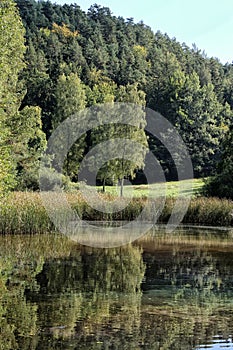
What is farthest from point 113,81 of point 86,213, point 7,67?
point 7,67

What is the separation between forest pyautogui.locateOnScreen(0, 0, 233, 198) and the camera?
4300 centimetres

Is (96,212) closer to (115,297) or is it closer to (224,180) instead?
(224,180)

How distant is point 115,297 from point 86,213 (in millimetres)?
14259

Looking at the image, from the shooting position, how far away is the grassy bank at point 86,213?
17625mm

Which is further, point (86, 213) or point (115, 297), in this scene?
point (86, 213)

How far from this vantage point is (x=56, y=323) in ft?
23.7

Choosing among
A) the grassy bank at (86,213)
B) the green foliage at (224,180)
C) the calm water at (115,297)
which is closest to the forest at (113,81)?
the green foliage at (224,180)

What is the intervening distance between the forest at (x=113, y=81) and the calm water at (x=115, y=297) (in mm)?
12908

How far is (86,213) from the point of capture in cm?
2314

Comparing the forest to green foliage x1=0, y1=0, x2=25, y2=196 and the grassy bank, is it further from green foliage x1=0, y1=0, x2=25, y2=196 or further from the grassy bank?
the grassy bank

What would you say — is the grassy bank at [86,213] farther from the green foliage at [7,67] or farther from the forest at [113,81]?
the forest at [113,81]

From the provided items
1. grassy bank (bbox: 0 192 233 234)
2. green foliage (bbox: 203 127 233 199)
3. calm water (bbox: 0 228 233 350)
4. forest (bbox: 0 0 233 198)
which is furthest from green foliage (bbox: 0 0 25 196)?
green foliage (bbox: 203 127 233 199)

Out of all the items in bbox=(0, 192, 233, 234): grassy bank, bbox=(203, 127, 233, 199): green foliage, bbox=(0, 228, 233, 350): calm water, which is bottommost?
bbox=(0, 228, 233, 350): calm water

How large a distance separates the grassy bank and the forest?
10.3 ft
